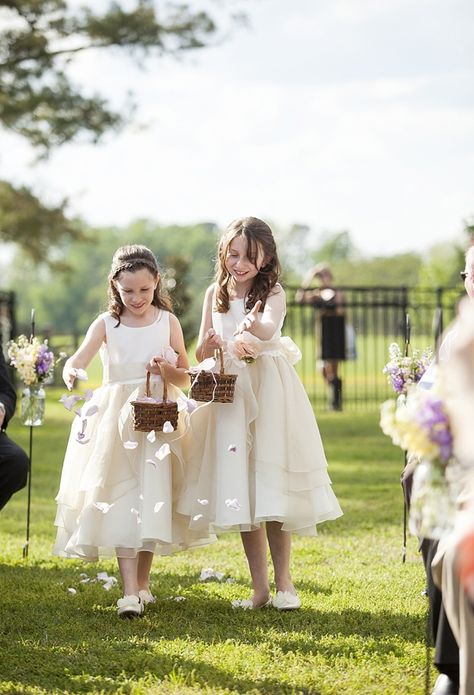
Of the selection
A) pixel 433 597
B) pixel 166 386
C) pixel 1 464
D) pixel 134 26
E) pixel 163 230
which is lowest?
pixel 433 597

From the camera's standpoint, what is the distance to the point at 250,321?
4945mm

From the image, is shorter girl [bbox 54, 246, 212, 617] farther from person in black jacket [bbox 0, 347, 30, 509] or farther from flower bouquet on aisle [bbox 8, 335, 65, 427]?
flower bouquet on aisle [bbox 8, 335, 65, 427]

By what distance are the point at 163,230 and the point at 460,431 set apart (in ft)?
305

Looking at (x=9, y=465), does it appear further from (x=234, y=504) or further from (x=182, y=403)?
(x=234, y=504)

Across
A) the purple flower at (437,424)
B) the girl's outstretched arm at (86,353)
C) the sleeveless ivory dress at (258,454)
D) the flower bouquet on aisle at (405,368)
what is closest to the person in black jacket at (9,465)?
the girl's outstretched arm at (86,353)

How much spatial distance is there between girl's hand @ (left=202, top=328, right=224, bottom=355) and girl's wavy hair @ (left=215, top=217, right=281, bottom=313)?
10.1 inches

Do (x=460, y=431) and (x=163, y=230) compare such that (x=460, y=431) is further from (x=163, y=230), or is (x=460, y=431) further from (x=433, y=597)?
(x=163, y=230)

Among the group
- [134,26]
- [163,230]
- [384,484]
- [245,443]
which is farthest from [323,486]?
[163,230]

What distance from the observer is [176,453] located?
5117 mm

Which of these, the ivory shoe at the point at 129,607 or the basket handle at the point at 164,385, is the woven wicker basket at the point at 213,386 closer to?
the basket handle at the point at 164,385

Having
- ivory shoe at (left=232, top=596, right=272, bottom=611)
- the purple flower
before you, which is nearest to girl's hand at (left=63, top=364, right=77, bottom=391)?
ivory shoe at (left=232, top=596, right=272, bottom=611)

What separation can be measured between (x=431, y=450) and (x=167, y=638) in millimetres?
2137

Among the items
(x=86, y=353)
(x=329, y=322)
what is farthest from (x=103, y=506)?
(x=329, y=322)

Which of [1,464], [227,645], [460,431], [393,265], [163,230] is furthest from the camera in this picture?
[163,230]
